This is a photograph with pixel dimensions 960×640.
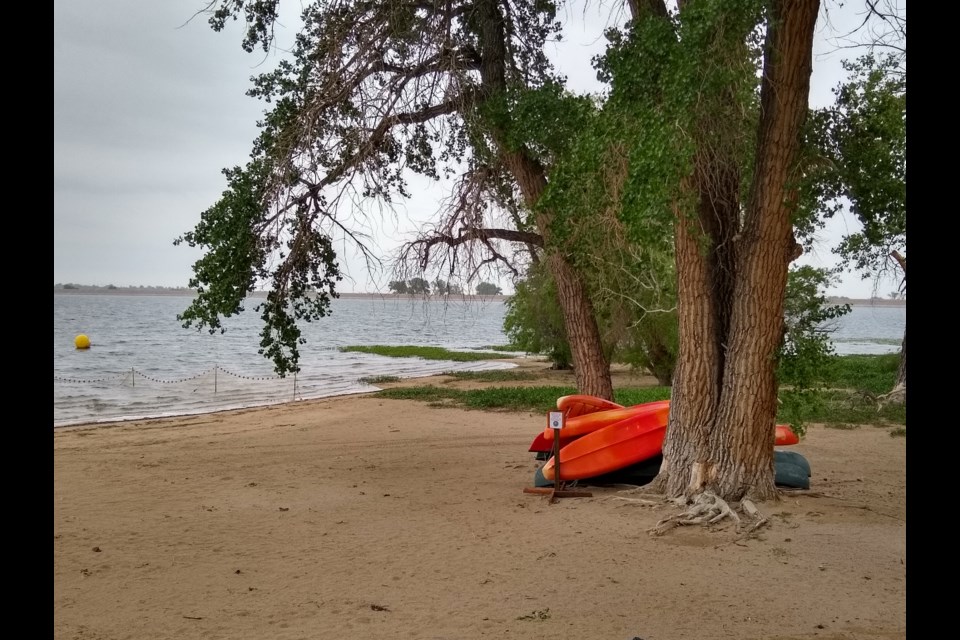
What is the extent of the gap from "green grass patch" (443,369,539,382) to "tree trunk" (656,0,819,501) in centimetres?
1837

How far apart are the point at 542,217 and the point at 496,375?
727 inches

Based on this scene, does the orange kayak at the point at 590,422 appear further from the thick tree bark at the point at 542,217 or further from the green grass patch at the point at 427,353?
the green grass patch at the point at 427,353

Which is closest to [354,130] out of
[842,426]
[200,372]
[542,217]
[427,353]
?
[542,217]

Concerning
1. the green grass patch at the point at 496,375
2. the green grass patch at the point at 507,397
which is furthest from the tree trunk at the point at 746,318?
the green grass patch at the point at 496,375

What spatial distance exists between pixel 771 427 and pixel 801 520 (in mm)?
890

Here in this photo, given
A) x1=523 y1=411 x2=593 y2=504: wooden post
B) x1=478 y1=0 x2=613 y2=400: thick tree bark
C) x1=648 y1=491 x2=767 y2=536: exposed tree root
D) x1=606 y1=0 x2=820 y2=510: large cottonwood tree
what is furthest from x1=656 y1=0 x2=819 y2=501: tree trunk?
x1=478 y1=0 x2=613 y2=400: thick tree bark

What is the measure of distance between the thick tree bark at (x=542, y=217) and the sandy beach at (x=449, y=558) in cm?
164

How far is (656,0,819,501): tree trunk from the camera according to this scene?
6.98 m

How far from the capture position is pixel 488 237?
11.2 metres

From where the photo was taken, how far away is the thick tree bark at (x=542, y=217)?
1004 centimetres

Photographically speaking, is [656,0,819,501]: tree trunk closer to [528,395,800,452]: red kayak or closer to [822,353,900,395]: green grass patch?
[528,395,800,452]: red kayak
